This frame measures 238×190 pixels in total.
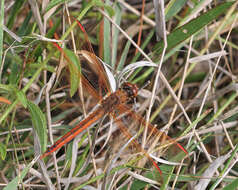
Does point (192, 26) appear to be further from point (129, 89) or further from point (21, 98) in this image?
point (21, 98)

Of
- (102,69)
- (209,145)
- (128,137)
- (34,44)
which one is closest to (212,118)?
(209,145)

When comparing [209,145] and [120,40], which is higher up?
[120,40]

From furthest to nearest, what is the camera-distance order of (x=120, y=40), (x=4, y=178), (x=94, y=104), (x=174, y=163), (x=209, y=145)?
(x=120, y=40) → (x=209, y=145) → (x=94, y=104) → (x=4, y=178) → (x=174, y=163)

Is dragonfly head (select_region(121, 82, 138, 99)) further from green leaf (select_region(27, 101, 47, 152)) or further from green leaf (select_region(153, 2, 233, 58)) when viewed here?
green leaf (select_region(27, 101, 47, 152))

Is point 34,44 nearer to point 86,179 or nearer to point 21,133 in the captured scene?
point 21,133

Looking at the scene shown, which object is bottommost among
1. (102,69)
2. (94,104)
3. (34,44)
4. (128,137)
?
(128,137)

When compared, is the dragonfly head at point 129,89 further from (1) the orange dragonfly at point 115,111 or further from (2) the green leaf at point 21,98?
(2) the green leaf at point 21,98

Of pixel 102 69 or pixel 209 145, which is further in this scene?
pixel 209 145
